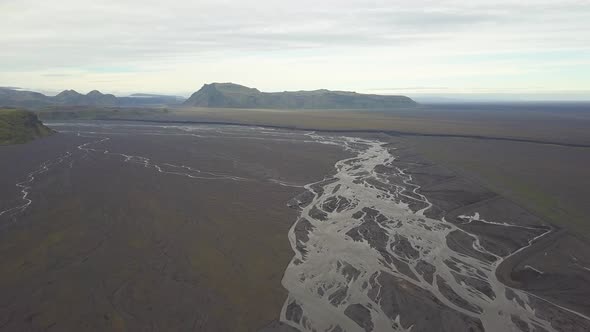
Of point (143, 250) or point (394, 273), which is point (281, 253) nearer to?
point (394, 273)

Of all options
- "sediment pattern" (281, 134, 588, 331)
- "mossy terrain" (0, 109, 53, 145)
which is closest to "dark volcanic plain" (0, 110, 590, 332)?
"sediment pattern" (281, 134, 588, 331)

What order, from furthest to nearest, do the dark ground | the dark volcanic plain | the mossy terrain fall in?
the mossy terrain → the dark volcanic plain → the dark ground

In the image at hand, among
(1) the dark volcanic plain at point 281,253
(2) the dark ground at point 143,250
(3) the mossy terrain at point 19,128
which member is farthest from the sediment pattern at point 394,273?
(3) the mossy terrain at point 19,128

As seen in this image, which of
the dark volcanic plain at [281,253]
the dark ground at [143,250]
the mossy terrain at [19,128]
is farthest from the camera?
the mossy terrain at [19,128]

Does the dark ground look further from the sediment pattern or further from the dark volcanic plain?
the sediment pattern

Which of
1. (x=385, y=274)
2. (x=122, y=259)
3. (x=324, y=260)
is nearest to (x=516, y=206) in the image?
(x=385, y=274)

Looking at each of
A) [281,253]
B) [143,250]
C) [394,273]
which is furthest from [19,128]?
[394,273]

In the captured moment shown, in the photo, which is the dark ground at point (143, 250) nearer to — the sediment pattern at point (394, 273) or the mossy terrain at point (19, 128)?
the sediment pattern at point (394, 273)

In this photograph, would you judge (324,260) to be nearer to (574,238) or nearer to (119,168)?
(574,238)
